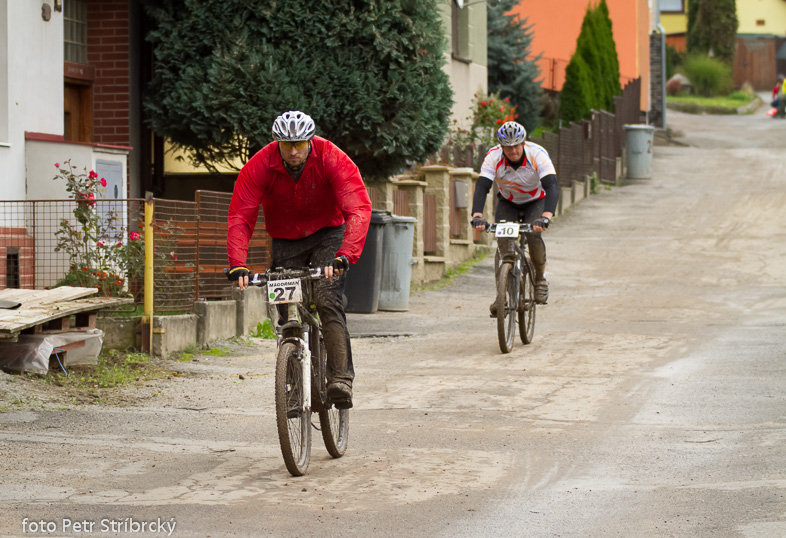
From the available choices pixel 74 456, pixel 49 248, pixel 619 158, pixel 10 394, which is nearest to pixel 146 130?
pixel 49 248

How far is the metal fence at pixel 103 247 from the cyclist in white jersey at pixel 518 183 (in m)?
2.79

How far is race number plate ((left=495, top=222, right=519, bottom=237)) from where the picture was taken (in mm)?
11039

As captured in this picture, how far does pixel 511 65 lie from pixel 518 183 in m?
21.8

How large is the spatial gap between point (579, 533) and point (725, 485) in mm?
1229

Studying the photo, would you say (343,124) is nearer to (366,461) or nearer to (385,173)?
(385,173)

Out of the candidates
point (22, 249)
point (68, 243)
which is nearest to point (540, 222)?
point (68, 243)

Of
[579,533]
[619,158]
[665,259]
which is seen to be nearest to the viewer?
[579,533]

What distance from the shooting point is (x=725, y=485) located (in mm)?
6059

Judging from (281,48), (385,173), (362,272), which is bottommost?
(362,272)

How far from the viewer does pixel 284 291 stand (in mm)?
6359

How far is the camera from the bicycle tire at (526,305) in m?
11.5

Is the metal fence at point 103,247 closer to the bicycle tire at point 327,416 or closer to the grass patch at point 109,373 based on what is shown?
the grass patch at point 109,373

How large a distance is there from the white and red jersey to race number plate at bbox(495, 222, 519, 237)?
400 mm

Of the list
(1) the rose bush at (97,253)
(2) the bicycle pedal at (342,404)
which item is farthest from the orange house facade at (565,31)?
(2) the bicycle pedal at (342,404)
